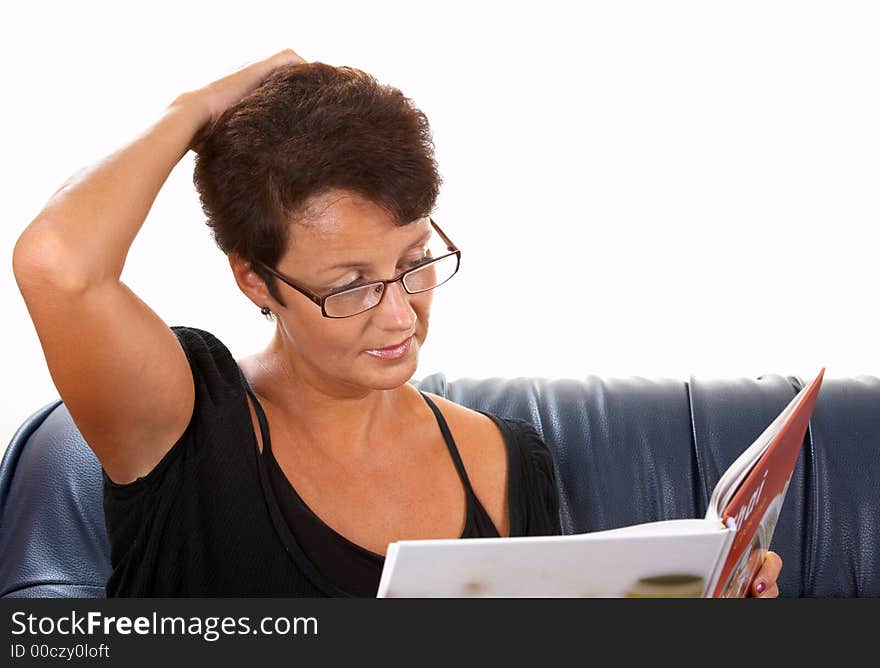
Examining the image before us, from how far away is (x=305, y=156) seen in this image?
1.39 meters

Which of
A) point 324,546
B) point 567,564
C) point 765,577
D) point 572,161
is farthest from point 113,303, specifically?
point 572,161

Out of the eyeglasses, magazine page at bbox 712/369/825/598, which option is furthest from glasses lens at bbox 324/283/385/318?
magazine page at bbox 712/369/825/598

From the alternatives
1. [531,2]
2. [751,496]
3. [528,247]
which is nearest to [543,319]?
[528,247]

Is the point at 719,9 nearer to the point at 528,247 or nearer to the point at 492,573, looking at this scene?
the point at 528,247

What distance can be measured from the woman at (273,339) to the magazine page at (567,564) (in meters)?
0.41

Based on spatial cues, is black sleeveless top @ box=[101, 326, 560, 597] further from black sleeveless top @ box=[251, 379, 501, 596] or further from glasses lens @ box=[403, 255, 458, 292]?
glasses lens @ box=[403, 255, 458, 292]

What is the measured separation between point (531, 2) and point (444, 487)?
5.20 feet

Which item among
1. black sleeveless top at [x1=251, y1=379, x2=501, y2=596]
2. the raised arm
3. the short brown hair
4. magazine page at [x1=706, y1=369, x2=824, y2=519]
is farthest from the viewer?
black sleeveless top at [x1=251, y1=379, x2=501, y2=596]

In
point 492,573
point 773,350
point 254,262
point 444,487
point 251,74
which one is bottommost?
point 773,350

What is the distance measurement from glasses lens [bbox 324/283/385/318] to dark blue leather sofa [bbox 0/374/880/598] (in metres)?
0.75

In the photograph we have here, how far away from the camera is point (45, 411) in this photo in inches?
80.6

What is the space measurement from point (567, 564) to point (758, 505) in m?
0.29

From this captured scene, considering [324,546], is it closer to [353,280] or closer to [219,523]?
[219,523]

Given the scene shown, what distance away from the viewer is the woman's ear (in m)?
1.49
